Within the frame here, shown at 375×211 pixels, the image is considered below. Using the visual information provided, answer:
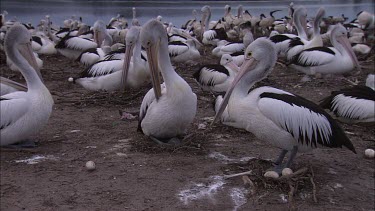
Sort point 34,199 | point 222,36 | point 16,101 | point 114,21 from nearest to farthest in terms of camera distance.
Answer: point 34,199 < point 16,101 < point 222,36 < point 114,21

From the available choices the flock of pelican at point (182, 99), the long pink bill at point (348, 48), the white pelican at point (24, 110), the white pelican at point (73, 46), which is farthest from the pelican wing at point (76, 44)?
the white pelican at point (24, 110)

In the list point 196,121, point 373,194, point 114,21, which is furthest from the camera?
point 114,21

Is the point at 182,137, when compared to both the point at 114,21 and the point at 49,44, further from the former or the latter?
the point at 114,21

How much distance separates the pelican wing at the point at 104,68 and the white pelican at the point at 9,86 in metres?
1.73

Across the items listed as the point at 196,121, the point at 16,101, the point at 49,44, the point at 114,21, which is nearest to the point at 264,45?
the point at 196,121

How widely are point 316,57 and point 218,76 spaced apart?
215 centimetres

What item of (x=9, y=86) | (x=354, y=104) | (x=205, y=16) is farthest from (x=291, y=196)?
(x=205, y=16)

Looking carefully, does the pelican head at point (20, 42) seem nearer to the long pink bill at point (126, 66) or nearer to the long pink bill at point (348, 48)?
the long pink bill at point (126, 66)

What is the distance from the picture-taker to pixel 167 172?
4.20m

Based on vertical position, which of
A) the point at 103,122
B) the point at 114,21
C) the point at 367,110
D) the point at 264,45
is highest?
the point at 264,45

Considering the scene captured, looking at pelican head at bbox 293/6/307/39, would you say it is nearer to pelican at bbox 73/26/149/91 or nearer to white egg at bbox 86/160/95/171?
pelican at bbox 73/26/149/91

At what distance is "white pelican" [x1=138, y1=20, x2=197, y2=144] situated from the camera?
15.2ft

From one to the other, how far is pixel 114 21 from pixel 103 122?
12.6m

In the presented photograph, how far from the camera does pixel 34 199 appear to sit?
369 centimetres
